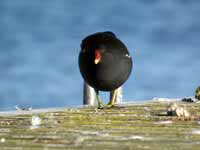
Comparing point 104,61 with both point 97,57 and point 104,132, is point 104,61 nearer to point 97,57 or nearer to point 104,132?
point 97,57

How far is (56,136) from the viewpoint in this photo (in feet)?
15.8

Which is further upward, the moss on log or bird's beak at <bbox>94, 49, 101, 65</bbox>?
bird's beak at <bbox>94, 49, 101, 65</bbox>

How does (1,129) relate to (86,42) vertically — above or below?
below

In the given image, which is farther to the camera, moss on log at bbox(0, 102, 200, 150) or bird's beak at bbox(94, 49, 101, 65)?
bird's beak at bbox(94, 49, 101, 65)

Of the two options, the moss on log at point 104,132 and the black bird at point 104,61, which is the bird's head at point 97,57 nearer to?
the black bird at point 104,61

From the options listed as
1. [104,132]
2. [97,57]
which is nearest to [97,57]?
[97,57]

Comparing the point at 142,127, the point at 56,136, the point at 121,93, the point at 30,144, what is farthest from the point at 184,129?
the point at 121,93

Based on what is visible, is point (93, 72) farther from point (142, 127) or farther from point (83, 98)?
point (83, 98)

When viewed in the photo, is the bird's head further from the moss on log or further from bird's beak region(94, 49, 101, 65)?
the moss on log

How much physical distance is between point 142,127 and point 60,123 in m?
1.04

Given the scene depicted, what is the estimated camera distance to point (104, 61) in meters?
7.61

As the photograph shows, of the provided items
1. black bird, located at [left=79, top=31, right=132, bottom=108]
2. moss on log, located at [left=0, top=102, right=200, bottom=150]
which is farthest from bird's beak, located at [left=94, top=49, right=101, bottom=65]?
moss on log, located at [left=0, top=102, right=200, bottom=150]

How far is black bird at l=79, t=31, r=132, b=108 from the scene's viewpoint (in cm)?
762

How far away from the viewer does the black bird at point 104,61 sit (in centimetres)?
762
